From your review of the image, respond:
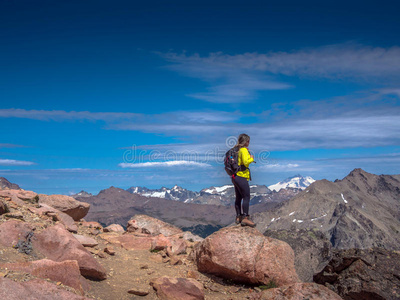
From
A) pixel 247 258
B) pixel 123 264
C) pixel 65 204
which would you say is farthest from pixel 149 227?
pixel 247 258

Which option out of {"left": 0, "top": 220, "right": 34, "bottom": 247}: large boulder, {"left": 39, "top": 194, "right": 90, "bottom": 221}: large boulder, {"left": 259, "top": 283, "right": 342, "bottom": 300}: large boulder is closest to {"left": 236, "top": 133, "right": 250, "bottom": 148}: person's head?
{"left": 259, "top": 283, "right": 342, "bottom": 300}: large boulder

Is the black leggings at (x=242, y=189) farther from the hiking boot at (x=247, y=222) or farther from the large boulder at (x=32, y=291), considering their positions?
the large boulder at (x=32, y=291)

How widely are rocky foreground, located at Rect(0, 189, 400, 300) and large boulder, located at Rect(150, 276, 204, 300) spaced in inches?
1.7

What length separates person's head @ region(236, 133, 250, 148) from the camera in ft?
61.7

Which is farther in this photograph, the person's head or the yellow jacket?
the person's head

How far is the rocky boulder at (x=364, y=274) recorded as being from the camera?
15.3 meters

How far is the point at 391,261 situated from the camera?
16766 millimetres

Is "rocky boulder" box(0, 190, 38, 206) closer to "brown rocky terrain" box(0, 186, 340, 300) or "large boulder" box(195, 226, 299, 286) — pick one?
"brown rocky terrain" box(0, 186, 340, 300)

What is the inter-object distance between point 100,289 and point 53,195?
51.4 feet

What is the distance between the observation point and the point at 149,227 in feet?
99.2

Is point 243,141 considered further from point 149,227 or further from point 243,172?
point 149,227

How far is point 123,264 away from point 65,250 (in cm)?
384

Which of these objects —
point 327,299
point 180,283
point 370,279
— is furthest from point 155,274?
point 370,279

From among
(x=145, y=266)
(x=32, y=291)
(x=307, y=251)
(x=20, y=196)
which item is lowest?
(x=145, y=266)
